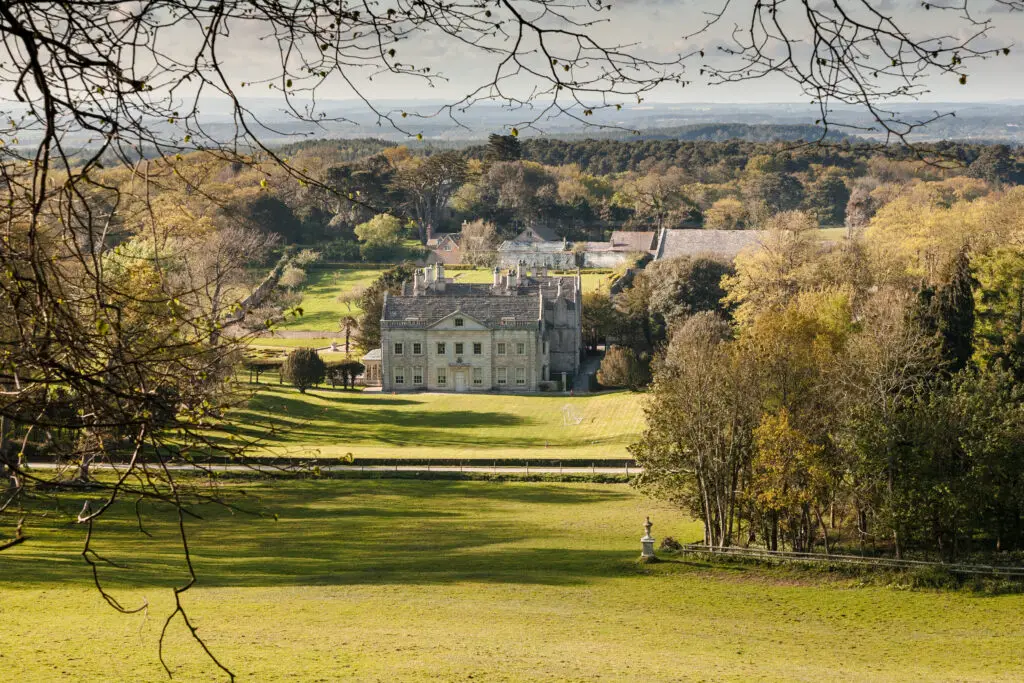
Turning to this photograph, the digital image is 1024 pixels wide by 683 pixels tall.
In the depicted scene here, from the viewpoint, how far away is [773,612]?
23688mm

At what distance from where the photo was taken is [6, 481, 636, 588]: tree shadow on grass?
25156 mm

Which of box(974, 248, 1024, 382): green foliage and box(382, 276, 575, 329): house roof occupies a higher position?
box(974, 248, 1024, 382): green foliage

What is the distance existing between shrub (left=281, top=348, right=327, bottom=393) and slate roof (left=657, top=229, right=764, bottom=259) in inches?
1512

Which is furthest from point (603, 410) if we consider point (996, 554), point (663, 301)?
point (996, 554)

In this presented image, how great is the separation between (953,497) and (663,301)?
44.3 metres

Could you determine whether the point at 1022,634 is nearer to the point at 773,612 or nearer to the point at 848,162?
the point at 773,612

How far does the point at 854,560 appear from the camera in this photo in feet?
89.9

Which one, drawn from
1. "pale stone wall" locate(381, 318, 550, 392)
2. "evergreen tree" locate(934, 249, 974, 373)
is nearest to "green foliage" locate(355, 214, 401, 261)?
"pale stone wall" locate(381, 318, 550, 392)

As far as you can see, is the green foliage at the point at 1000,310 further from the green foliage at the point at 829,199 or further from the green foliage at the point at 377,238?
the green foliage at the point at 829,199

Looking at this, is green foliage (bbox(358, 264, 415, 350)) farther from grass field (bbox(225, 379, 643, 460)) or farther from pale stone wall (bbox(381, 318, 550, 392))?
grass field (bbox(225, 379, 643, 460))

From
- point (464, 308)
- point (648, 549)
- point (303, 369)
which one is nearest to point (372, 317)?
point (464, 308)

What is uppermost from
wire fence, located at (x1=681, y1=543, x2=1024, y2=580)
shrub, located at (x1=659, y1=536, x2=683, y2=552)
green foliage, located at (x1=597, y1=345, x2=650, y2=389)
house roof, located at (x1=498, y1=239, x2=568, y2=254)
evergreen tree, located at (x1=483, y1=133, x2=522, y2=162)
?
evergreen tree, located at (x1=483, y1=133, x2=522, y2=162)

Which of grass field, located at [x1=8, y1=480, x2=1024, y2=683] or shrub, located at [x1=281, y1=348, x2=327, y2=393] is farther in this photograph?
shrub, located at [x1=281, y1=348, x2=327, y2=393]

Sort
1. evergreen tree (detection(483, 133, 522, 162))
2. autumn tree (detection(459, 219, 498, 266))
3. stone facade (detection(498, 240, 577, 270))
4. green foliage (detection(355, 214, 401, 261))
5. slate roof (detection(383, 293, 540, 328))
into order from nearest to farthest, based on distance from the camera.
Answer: slate roof (detection(383, 293, 540, 328)), stone facade (detection(498, 240, 577, 270)), autumn tree (detection(459, 219, 498, 266)), green foliage (detection(355, 214, 401, 261)), evergreen tree (detection(483, 133, 522, 162))
